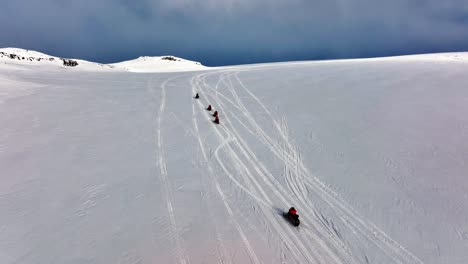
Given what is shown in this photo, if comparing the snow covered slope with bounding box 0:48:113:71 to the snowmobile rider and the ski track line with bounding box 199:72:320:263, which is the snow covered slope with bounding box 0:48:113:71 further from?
the snowmobile rider

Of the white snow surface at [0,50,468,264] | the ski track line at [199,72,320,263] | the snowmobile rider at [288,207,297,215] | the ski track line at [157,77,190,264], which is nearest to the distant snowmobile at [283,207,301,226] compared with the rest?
the snowmobile rider at [288,207,297,215]

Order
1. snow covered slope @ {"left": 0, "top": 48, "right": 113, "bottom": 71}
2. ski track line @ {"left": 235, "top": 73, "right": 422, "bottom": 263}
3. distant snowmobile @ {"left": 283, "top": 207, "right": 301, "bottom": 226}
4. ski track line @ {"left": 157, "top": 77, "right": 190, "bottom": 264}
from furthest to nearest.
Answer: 1. snow covered slope @ {"left": 0, "top": 48, "right": 113, "bottom": 71}
2. distant snowmobile @ {"left": 283, "top": 207, "right": 301, "bottom": 226}
3. ski track line @ {"left": 235, "top": 73, "right": 422, "bottom": 263}
4. ski track line @ {"left": 157, "top": 77, "right": 190, "bottom": 264}

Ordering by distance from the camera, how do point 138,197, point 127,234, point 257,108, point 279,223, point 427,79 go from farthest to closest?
point 427,79 → point 257,108 → point 138,197 → point 279,223 → point 127,234

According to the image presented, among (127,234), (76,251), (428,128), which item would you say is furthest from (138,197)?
(428,128)

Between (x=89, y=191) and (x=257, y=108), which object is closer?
(x=89, y=191)

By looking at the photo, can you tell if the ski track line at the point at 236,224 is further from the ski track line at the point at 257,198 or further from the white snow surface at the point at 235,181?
the ski track line at the point at 257,198

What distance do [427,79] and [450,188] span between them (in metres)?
13.4

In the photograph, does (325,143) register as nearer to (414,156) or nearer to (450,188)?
(414,156)

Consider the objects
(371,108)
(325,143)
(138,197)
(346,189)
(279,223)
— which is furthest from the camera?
(371,108)

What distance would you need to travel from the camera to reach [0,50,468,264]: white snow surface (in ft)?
18.5

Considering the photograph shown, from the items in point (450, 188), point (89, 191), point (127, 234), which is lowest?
point (450, 188)

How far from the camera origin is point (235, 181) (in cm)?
795

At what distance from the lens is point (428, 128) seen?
10.3 meters

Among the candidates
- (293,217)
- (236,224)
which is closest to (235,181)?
(236,224)
